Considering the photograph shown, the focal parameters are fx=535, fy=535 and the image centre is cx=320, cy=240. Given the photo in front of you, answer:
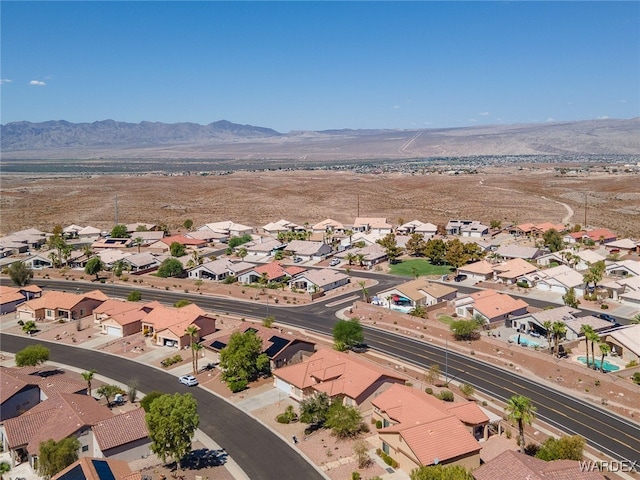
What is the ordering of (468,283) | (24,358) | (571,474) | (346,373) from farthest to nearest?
(468,283) < (24,358) < (346,373) < (571,474)

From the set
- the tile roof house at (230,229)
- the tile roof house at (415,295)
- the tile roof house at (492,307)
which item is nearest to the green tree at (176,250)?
the tile roof house at (230,229)

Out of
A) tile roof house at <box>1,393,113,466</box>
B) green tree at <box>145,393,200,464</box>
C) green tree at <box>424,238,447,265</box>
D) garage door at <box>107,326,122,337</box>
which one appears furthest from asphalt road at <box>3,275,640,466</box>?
green tree at <box>424,238,447,265</box>

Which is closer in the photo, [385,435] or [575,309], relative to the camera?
[385,435]

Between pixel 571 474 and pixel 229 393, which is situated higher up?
pixel 571 474

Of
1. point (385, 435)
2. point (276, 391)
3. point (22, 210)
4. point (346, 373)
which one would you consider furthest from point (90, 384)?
point (22, 210)

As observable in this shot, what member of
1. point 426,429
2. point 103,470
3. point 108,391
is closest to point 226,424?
point 108,391

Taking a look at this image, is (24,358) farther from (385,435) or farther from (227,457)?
(385,435)
